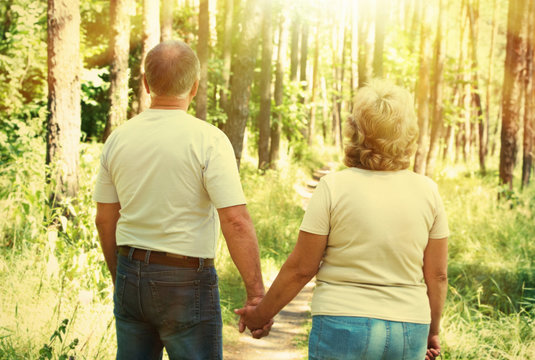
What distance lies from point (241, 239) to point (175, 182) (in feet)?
1.46

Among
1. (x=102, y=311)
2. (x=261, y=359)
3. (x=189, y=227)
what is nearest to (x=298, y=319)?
(x=261, y=359)

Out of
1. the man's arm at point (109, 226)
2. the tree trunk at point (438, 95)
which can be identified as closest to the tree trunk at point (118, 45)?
the man's arm at point (109, 226)

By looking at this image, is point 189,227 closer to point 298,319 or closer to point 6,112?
point 298,319

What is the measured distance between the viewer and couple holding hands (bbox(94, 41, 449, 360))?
7.87 ft

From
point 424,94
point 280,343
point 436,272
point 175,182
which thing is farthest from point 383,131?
point 424,94

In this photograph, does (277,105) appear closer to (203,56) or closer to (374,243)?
(203,56)

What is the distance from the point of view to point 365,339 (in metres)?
2.33

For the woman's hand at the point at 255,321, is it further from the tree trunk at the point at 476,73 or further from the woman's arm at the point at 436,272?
the tree trunk at the point at 476,73

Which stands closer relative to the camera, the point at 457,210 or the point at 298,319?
the point at 298,319

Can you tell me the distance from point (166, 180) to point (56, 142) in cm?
437

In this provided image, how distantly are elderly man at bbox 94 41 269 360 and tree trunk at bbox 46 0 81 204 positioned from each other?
3.98 metres

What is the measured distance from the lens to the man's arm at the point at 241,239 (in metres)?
2.71

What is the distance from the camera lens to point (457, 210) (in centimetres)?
1048

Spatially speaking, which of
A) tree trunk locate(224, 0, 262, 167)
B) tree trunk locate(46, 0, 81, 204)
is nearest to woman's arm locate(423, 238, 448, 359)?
tree trunk locate(46, 0, 81, 204)
